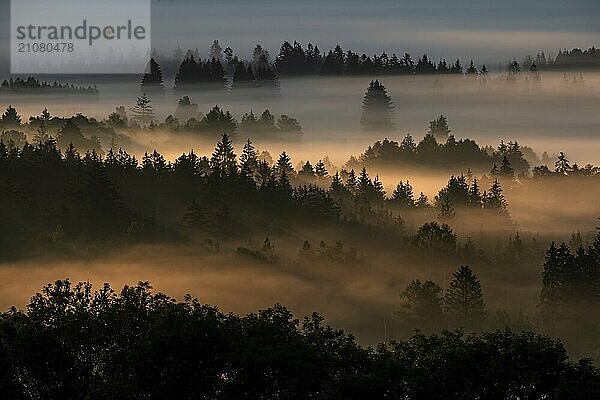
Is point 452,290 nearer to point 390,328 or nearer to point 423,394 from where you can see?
point 390,328

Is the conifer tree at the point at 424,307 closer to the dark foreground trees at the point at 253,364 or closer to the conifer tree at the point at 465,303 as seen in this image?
the conifer tree at the point at 465,303

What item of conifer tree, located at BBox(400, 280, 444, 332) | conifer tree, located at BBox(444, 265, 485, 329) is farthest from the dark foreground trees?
conifer tree, located at BBox(444, 265, 485, 329)

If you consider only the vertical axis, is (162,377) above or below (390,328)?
above

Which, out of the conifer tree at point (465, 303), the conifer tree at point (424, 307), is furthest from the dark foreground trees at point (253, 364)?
the conifer tree at point (465, 303)

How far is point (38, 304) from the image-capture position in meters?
73.4

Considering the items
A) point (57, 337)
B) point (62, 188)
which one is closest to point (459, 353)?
point (57, 337)

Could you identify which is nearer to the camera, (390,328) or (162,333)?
(162,333)

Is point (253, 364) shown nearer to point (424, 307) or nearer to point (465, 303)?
point (465, 303)

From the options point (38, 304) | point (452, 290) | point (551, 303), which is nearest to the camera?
point (38, 304)

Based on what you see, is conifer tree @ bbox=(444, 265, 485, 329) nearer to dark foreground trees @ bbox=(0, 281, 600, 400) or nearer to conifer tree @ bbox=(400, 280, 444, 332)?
conifer tree @ bbox=(400, 280, 444, 332)

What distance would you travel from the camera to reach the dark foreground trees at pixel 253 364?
63594 mm

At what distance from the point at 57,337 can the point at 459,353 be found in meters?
24.9

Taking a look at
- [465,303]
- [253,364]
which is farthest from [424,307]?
[253,364]

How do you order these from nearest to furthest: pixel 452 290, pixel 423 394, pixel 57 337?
pixel 423 394 < pixel 57 337 < pixel 452 290
